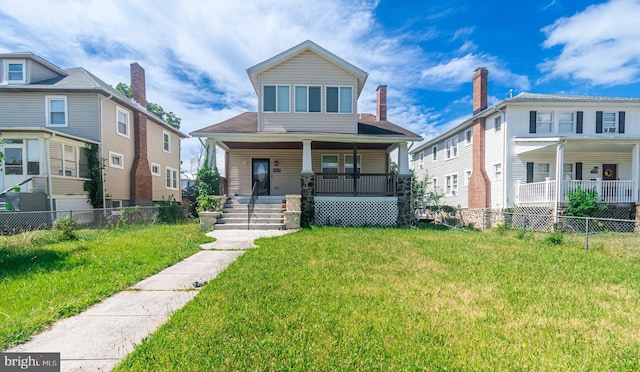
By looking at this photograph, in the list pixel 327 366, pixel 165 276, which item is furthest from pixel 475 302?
pixel 165 276

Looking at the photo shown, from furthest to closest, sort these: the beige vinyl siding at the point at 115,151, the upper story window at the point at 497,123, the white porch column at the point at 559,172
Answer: the upper story window at the point at 497,123 → the beige vinyl siding at the point at 115,151 → the white porch column at the point at 559,172

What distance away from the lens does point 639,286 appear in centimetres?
446

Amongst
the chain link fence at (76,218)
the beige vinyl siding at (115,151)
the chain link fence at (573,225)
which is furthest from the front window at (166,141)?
the chain link fence at (573,225)

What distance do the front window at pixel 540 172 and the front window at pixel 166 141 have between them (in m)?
23.4

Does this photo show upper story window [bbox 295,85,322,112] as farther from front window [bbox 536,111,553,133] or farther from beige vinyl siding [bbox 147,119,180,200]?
front window [bbox 536,111,553,133]

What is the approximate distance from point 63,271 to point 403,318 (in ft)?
18.6

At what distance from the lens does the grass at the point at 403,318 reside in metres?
2.37

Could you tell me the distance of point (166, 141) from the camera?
2012 cm

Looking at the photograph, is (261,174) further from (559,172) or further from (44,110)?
(559,172)

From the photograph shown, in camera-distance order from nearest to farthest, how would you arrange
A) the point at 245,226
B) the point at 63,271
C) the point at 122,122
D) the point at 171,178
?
1. the point at 63,271
2. the point at 245,226
3. the point at 122,122
4. the point at 171,178

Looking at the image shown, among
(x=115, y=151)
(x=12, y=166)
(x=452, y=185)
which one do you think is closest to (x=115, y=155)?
(x=115, y=151)

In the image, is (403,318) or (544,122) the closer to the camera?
(403,318)

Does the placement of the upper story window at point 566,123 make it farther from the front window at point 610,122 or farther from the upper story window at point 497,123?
the upper story window at point 497,123

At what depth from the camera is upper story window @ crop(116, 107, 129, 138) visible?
49.3 feet
